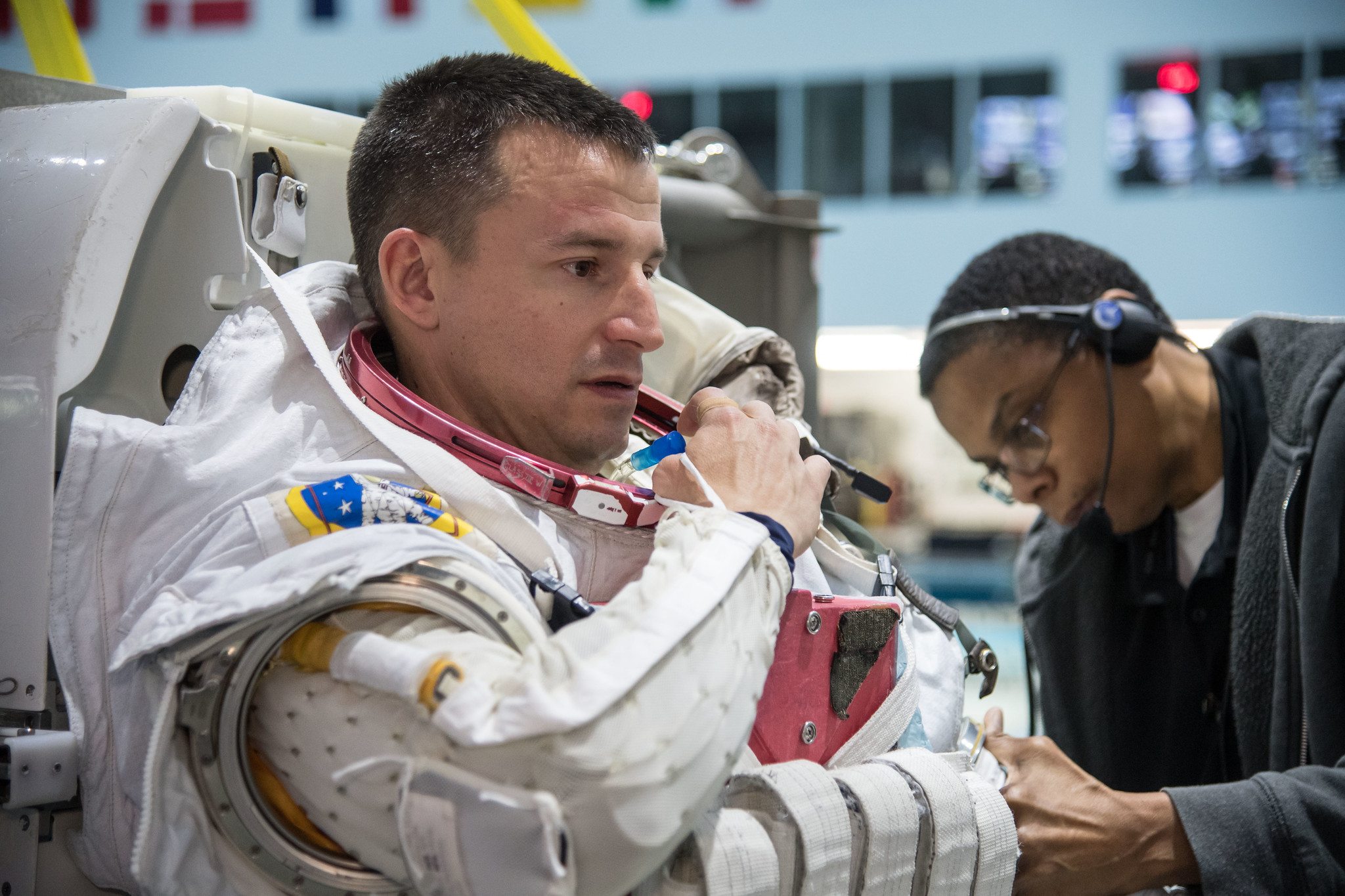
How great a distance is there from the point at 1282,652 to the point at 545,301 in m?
1.45

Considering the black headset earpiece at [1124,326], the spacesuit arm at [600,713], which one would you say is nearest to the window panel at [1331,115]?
the black headset earpiece at [1124,326]

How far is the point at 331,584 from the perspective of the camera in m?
0.96

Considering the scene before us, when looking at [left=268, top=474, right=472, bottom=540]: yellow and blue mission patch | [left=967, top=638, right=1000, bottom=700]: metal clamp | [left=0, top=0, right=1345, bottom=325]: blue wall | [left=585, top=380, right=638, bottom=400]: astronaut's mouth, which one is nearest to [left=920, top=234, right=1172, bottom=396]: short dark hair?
[left=967, top=638, right=1000, bottom=700]: metal clamp

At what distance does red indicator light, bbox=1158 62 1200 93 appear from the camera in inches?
331

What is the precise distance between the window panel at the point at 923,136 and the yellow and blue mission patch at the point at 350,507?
8.75 m

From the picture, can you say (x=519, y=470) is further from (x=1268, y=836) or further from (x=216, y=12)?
(x=216, y=12)

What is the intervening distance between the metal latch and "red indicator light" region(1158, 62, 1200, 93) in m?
9.26

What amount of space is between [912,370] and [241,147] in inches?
340

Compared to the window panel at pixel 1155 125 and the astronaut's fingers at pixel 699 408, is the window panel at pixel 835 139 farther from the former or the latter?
the astronaut's fingers at pixel 699 408

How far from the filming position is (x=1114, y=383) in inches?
86.6

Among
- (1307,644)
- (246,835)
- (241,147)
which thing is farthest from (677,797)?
(1307,644)

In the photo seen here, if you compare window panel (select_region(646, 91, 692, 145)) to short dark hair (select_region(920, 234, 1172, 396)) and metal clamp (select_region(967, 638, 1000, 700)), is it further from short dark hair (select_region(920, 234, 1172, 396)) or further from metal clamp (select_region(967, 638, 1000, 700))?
metal clamp (select_region(967, 638, 1000, 700))

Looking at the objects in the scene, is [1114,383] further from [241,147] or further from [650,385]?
[241,147]

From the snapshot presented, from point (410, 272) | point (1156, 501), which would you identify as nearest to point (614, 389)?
point (410, 272)
